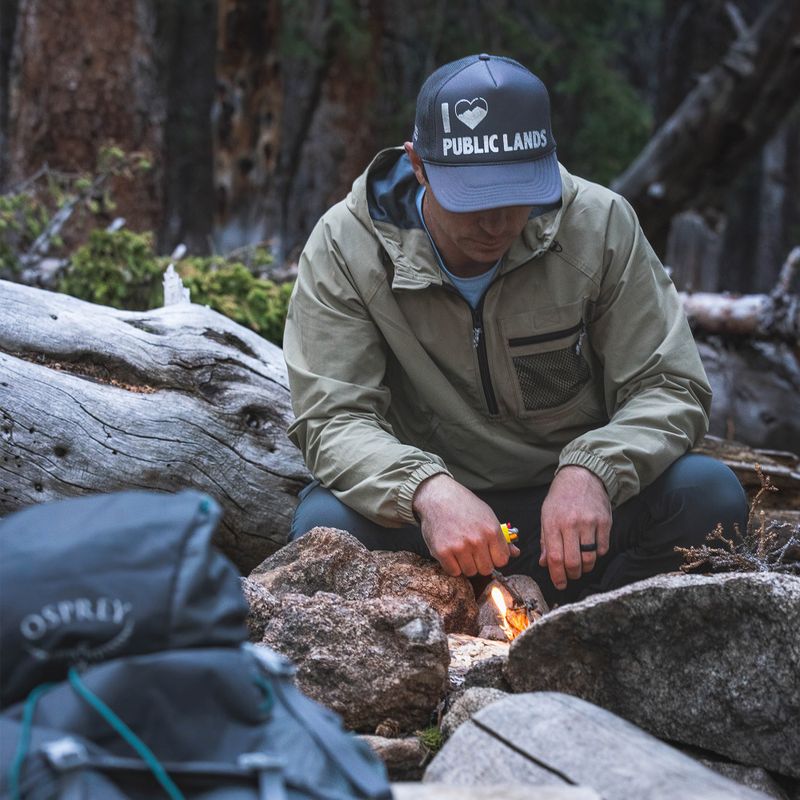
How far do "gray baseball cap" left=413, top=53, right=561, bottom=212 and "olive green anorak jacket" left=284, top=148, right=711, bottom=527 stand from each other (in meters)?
0.43

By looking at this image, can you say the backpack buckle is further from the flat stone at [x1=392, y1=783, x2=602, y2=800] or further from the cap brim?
the cap brim

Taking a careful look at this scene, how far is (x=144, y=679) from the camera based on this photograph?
209 centimetres

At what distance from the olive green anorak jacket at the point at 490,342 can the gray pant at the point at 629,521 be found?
124mm

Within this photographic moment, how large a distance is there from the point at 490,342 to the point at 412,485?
0.70m

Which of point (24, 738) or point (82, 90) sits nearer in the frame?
point (24, 738)

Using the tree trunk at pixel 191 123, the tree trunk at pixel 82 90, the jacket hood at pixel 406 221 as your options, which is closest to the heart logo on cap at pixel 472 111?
the jacket hood at pixel 406 221

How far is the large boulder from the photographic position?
4.31 m

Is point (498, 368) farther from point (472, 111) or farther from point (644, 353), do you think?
point (472, 111)

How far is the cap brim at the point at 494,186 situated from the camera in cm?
409

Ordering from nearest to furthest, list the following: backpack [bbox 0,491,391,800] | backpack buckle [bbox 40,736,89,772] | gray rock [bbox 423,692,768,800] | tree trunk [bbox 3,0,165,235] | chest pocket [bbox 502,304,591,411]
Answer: backpack buckle [bbox 40,736,89,772], backpack [bbox 0,491,391,800], gray rock [bbox 423,692,768,800], chest pocket [bbox 502,304,591,411], tree trunk [bbox 3,0,165,235]

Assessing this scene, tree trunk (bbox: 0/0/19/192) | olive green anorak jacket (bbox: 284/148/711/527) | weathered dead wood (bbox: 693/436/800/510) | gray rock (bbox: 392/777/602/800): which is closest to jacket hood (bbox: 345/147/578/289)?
olive green anorak jacket (bbox: 284/148/711/527)

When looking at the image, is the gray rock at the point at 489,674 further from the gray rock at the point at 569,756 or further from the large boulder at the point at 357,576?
the gray rock at the point at 569,756

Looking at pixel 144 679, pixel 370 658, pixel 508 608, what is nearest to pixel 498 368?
pixel 508 608

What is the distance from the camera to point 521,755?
8.79ft
